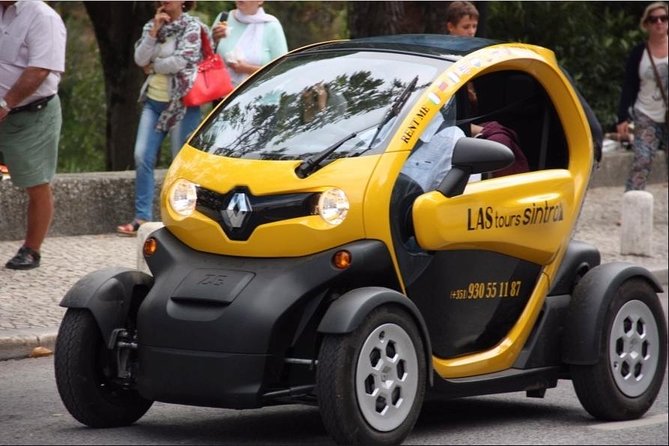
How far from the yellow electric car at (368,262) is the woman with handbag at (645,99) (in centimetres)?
718

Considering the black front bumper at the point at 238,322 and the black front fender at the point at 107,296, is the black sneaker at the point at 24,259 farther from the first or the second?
the black front bumper at the point at 238,322

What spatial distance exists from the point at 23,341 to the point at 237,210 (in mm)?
2720

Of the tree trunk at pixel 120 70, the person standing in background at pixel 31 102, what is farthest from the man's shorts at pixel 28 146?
the tree trunk at pixel 120 70

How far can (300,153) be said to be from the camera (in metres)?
6.32

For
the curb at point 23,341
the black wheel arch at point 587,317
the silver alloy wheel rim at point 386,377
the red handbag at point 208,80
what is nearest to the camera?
the silver alloy wheel rim at point 386,377

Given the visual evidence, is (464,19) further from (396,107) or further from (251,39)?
(396,107)

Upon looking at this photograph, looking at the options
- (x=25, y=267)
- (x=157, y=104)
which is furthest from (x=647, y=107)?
(x=25, y=267)

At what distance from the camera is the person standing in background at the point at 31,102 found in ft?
32.6

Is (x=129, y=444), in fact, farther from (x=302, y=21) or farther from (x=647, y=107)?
(x=302, y=21)

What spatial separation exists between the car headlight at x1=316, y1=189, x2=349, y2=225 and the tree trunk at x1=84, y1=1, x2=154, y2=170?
10.9 meters

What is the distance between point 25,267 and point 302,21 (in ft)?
40.0

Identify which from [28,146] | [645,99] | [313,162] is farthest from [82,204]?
[313,162]

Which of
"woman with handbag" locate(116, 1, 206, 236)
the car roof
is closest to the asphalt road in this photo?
the car roof

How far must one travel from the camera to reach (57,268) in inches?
415
